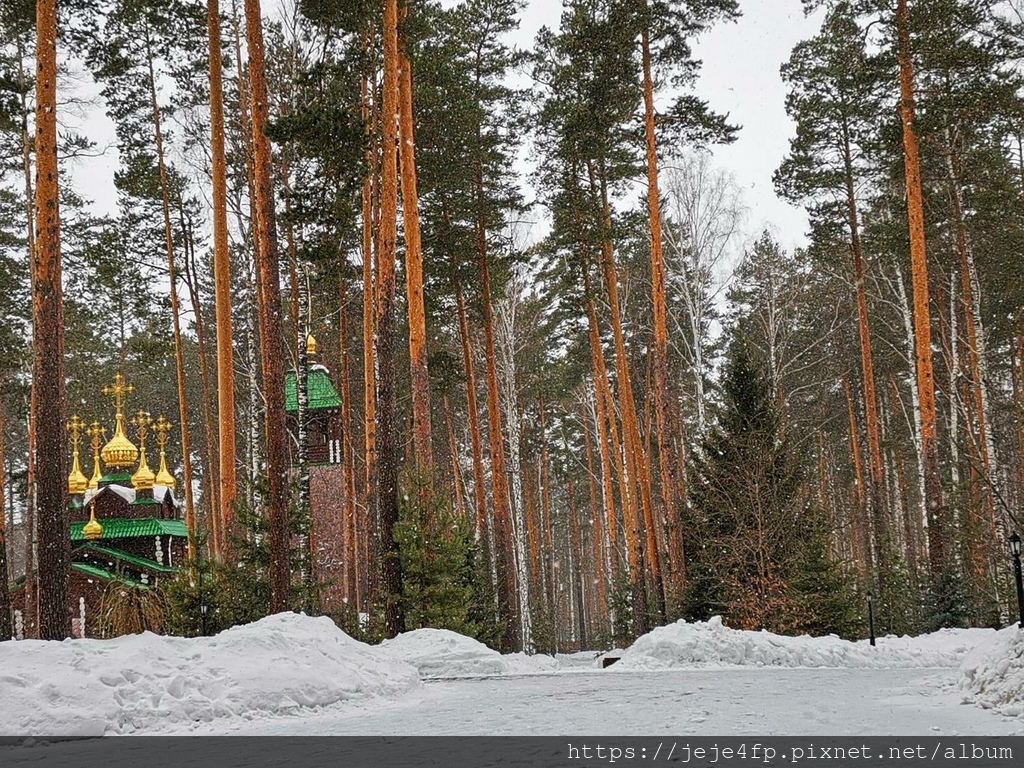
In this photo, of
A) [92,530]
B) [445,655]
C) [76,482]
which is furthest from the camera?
[76,482]

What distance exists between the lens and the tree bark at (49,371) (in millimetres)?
10445

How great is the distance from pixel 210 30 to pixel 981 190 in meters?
18.5

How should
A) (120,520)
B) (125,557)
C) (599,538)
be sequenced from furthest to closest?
(599,538) < (120,520) < (125,557)

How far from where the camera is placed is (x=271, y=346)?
12.5m

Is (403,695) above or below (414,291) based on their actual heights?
below

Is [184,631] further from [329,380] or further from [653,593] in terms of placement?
[329,380]

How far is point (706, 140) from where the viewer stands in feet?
62.3

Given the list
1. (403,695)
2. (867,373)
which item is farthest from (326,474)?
(403,695)

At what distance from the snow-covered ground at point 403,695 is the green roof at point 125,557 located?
2330cm

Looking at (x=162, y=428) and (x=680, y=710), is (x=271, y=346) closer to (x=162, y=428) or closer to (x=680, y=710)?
(x=680, y=710)

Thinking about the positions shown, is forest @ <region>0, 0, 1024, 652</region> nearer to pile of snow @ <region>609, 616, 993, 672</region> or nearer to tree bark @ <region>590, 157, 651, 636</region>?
tree bark @ <region>590, 157, 651, 636</region>

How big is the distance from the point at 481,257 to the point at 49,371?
1218 centimetres

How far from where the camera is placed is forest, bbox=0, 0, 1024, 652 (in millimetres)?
13609
